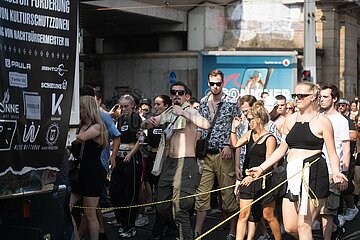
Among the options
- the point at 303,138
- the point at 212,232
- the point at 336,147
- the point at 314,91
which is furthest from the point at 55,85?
the point at 212,232

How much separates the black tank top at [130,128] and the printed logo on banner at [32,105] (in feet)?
15.5

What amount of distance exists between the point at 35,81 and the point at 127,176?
15.6 feet

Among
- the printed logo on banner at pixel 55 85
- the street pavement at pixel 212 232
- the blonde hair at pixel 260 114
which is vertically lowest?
the street pavement at pixel 212 232

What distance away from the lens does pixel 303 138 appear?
7.02 metres

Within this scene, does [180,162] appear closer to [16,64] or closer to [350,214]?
[16,64]

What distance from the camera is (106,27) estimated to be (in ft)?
84.4

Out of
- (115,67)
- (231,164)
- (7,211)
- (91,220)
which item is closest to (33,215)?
(7,211)

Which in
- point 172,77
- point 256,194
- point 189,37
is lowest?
point 256,194

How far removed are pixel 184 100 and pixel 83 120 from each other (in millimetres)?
1232

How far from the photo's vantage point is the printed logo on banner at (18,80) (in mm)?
4941

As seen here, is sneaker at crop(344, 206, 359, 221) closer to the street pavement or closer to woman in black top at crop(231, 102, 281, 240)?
the street pavement

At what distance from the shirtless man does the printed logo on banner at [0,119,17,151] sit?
3.00 m

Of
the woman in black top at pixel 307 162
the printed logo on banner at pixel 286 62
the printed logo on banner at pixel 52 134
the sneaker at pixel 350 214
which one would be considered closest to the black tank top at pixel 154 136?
the sneaker at pixel 350 214

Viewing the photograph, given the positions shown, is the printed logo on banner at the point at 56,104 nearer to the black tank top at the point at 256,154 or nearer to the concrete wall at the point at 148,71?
the black tank top at the point at 256,154
